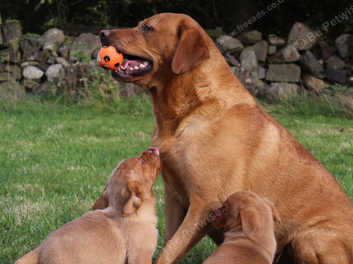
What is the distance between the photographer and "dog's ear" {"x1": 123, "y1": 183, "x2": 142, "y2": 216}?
10.2 ft

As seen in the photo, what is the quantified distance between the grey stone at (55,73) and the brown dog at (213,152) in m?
8.71

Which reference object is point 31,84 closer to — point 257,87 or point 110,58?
point 257,87

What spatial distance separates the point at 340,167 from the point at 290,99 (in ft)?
17.6


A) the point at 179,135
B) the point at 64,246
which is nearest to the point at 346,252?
the point at 179,135

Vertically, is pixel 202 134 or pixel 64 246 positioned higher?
pixel 202 134

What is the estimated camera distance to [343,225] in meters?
3.16

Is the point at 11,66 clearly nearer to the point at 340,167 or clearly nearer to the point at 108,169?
the point at 108,169

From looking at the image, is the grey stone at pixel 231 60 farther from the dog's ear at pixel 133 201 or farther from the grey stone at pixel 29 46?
the dog's ear at pixel 133 201

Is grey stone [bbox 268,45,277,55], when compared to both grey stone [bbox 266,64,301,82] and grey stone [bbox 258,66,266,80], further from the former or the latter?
A: grey stone [bbox 258,66,266,80]

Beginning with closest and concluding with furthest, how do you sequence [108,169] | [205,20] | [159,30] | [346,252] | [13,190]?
[346,252] → [159,30] → [13,190] → [108,169] → [205,20]

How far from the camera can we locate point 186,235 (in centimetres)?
309

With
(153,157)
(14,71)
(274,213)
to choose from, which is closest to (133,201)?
(153,157)

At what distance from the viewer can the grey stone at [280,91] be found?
39.6ft

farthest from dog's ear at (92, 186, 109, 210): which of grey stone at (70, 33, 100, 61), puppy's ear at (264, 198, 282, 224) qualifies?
grey stone at (70, 33, 100, 61)
